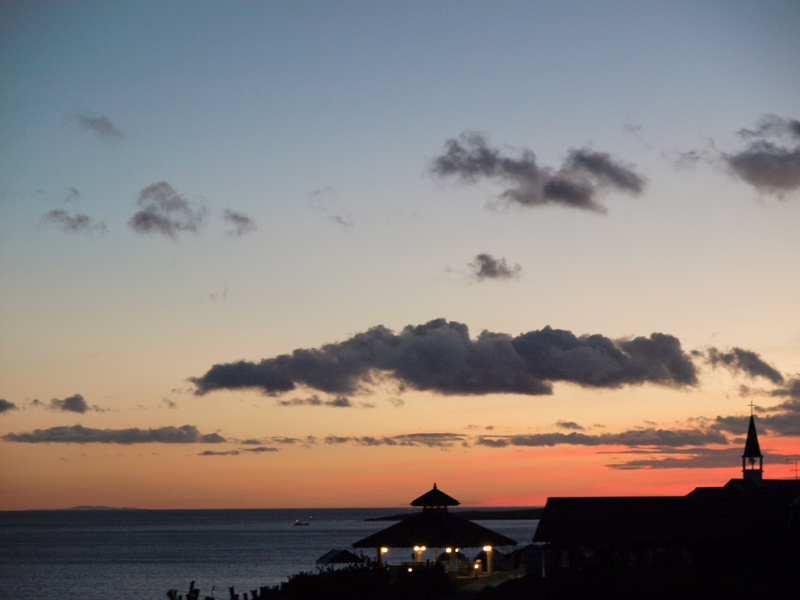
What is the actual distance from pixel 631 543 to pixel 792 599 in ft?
42.3

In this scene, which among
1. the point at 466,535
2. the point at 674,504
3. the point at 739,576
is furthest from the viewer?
the point at 674,504

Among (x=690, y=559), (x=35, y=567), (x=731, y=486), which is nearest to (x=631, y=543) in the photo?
(x=690, y=559)

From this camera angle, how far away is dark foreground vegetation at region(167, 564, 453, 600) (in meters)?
34.0

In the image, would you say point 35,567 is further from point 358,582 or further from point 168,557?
point 358,582

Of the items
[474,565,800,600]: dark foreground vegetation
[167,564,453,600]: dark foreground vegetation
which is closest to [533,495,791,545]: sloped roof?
[474,565,800,600]: dark foreground vegetation

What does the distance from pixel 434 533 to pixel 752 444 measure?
59.0 meters

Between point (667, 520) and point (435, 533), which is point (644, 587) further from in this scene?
point (667, 520)

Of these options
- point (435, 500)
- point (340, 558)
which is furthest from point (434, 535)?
point (340, 558)

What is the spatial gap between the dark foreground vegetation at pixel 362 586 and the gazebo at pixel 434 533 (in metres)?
3.54

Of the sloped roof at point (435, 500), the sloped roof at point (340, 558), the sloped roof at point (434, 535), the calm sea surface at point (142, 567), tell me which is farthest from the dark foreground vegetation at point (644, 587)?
the calm sea surface at point (142, 567)

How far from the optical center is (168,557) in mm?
115375

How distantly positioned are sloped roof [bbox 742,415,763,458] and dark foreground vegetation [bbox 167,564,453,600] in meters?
61.7

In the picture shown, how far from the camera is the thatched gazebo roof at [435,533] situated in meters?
40.5

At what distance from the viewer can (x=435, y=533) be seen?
134 ft
